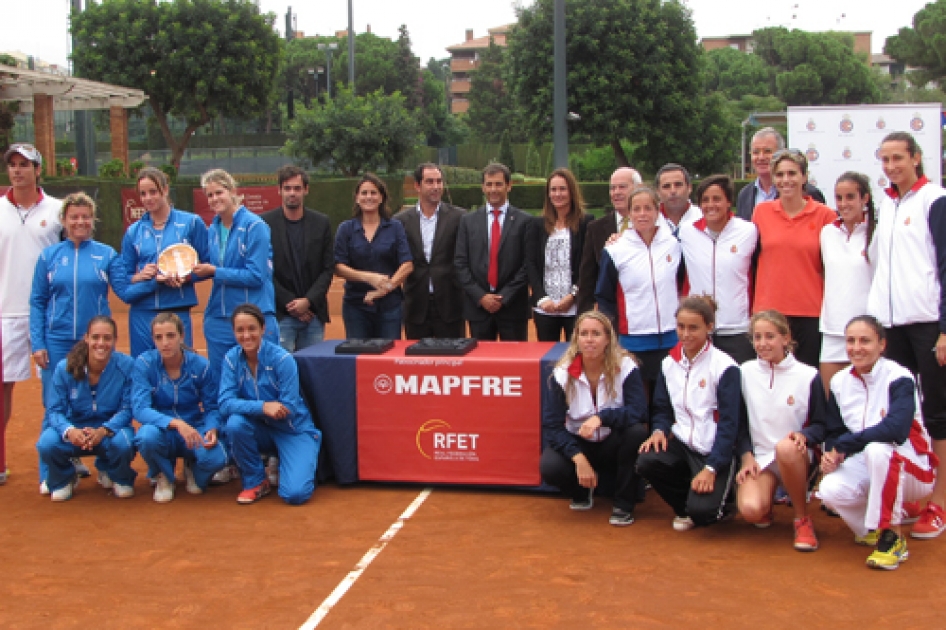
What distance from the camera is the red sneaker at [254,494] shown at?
6.12m

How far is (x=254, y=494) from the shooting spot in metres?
6.17

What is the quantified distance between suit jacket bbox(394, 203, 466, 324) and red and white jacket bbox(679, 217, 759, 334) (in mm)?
2038

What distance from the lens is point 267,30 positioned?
1430 inches

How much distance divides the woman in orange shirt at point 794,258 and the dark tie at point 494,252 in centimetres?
196

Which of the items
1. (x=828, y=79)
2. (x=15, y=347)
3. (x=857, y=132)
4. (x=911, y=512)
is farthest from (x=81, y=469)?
(x=828, y=79)

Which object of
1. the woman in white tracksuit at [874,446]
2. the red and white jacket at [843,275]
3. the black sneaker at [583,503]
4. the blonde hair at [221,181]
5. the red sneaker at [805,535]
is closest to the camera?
the woman in white tracksuit at [874,446]

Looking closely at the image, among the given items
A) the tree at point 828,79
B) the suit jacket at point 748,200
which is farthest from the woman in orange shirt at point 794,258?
the tree at point 828,79

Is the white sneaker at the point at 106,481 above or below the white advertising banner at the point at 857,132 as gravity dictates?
below

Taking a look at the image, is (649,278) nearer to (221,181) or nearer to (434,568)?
(434,568)

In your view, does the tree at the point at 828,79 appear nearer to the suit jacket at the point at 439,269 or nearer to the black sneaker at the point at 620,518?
the suit jacket at the point at 439,269

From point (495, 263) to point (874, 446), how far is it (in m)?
3.04

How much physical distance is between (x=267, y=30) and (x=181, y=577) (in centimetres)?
3407

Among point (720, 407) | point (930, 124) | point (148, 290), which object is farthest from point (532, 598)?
point (930, 124)

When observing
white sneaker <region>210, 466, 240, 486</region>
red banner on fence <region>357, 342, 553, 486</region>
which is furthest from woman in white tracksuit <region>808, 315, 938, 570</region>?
white sneaker <region>210, 466, 240, 486</region>
